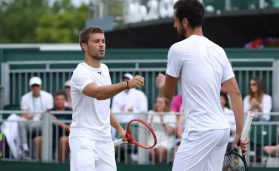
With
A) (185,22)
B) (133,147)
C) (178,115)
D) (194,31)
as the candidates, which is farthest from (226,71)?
(133,147)

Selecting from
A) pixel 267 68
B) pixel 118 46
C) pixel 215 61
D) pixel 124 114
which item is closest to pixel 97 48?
pixel 215 61

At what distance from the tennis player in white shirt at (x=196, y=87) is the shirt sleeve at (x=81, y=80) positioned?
1.38 m

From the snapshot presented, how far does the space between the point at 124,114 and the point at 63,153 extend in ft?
3.83

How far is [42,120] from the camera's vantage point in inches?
545

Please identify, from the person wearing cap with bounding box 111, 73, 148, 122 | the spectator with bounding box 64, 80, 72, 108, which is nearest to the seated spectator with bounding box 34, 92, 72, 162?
the spectator with bounding box 64, 80, 72, 108

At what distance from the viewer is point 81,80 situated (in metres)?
9.02

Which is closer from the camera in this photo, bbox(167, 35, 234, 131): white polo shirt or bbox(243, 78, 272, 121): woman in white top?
bbox(167, 35, 234, 131): white polo shirt

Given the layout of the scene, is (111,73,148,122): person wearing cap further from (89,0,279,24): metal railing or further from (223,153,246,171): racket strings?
(223,153,246,171): racket strings

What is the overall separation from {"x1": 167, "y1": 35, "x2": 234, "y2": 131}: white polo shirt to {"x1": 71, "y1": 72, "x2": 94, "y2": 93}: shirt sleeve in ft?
4.84

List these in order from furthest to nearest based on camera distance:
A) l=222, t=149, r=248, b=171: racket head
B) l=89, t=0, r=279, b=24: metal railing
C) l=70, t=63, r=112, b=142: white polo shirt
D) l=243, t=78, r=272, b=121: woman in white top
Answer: l=89, t=0, r=279, b=24: metal railing < l=243, t=78, r=272, b=121: woman in white top < l=70, t=63, r=112, b=142: white polo shirt < l=222, t=149, r=248, b=171: racket head

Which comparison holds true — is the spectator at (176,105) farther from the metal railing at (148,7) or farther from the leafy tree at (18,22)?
the leafy tree at (18,22)

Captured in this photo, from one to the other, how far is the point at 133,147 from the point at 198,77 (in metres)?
6.42

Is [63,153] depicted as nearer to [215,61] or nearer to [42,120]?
[42,120]

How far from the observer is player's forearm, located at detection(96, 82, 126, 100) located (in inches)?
337
